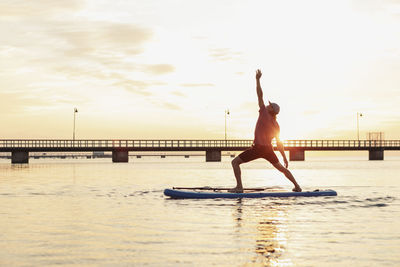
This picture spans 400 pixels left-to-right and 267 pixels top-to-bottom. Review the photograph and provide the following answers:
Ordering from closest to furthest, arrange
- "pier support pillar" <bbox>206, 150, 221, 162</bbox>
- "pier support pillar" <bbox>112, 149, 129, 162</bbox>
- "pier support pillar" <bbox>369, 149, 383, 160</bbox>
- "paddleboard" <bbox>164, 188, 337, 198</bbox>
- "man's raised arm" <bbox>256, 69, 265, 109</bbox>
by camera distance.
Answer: "man's raised arm" <bbox>256, 69, 265, 109</bbox>, "paddleboard" <bbox>164, 188, 337, 198</bbox>, "pier support pillar" <bbox>112, 149, 129, 162</bbox>, "pier support pillar" <bbox>206, 150, 221, 162</bbox>, "pier support pillar" <bbox>369, 149, 383, 160</bbox>

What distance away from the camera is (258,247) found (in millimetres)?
7562

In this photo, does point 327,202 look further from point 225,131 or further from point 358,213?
point 225,131

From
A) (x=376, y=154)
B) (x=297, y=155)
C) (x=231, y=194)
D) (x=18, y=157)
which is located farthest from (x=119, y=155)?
(x=231, y=194)

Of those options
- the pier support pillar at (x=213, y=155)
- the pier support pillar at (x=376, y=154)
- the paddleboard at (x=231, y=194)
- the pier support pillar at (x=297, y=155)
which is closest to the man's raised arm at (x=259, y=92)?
the paddleboard at (x=231, y=194)

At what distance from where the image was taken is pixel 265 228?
9539 millimetres

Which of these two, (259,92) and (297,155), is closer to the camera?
(259,92)

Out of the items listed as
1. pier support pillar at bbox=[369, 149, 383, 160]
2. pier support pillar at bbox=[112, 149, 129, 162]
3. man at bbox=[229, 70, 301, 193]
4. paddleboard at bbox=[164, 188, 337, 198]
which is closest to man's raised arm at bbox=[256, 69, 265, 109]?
man at bbox=[229, 70, 301, 193]

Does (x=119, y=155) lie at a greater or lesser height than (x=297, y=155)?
greater

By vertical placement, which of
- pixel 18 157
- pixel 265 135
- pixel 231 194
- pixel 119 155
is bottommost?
pixel 18 157

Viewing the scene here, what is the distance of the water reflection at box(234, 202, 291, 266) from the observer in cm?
678

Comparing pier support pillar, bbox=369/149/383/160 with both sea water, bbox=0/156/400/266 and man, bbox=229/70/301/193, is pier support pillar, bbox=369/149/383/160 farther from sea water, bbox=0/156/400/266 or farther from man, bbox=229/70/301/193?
man, bbox=229/70/301/193

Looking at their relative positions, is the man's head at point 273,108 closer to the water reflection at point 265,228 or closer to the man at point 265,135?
the man at point 265,135

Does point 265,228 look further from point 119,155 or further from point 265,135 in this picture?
point 119,155

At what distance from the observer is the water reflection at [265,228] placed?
6.78 meters
